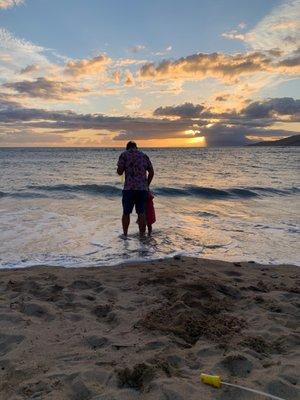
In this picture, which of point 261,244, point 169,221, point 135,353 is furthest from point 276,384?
point 169,221

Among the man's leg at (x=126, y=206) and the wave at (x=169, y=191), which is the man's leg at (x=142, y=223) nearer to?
the man's leg at (x=126, y=206)

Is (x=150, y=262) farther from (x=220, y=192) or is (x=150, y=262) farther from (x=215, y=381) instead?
(x=220, y=192)

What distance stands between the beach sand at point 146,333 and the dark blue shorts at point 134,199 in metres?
2.96

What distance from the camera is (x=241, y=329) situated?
411 centimetres

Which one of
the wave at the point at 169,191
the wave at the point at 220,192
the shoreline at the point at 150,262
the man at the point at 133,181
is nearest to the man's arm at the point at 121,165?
the man at the point at 133,181

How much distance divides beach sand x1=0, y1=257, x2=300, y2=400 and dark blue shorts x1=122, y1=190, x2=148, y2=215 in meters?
2.96

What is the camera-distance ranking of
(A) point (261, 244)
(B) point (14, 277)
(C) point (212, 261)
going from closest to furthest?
(B) point (14, 277), (C) point (212, 261), (A) point (261, 244)

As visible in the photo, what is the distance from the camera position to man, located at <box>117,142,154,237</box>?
9023mm

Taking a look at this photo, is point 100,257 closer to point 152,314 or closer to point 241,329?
point 152,314

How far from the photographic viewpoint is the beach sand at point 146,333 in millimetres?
3100

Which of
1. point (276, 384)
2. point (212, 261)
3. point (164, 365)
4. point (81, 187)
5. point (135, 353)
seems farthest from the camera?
point (81, 187)

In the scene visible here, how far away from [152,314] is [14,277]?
234 cm

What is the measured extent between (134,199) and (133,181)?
1.32 ft

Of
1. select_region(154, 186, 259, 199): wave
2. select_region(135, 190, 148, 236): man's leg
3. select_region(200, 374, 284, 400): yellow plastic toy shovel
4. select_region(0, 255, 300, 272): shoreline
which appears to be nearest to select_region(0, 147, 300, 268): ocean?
select_region(0, 255, 300, 272): shoreline
